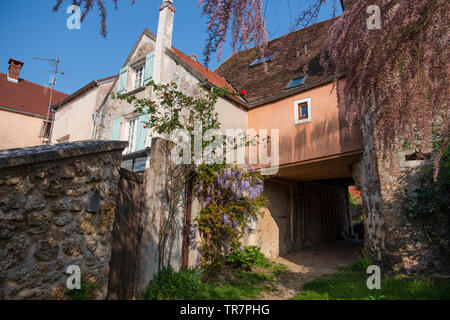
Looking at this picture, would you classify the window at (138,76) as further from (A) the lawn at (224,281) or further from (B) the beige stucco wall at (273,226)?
(A) the lawn at (224,281)

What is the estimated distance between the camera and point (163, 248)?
4926mm

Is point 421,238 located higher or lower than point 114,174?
lower

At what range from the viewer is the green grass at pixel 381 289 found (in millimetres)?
4302

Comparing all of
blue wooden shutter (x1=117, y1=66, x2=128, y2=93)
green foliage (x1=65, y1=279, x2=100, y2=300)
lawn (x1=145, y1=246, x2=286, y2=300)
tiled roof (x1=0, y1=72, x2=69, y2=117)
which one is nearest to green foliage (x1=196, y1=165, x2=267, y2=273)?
lawn (x1=145, y1=246, x2=286, y2=300)

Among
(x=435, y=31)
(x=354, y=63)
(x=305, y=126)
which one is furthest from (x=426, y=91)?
(x=305, y=126)

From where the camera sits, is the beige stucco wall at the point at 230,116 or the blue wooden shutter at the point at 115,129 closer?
the beige stucco wall at the point at 230,116

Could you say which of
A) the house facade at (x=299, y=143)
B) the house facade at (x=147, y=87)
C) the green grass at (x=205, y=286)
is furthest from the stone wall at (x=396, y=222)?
the house facade at (x=147, y=87)

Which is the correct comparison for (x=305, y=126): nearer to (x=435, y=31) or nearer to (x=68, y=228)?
(x=435, y=31)

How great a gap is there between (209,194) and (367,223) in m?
3.91

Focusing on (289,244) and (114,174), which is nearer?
(114,174)

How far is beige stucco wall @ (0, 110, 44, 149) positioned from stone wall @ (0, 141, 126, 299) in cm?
1463

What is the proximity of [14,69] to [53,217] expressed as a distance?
804 inches

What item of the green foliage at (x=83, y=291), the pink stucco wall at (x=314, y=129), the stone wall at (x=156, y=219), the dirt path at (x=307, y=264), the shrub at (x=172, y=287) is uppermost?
the pink stucco wall at (x=314, y=129)


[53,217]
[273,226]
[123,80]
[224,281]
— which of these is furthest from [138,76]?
[53,217]
